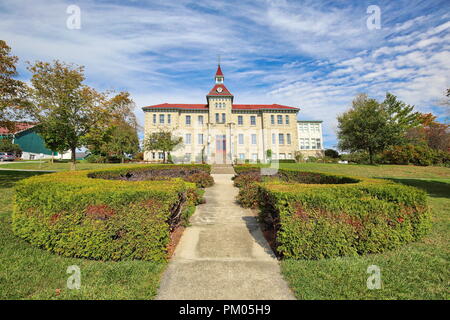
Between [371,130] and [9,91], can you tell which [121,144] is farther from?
[371,130]

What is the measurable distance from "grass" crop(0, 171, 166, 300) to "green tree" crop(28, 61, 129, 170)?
41.5 feet

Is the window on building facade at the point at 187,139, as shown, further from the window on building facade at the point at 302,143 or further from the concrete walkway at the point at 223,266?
the concrete walkway at the point at 223,266

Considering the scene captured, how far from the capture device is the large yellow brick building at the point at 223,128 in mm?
33531

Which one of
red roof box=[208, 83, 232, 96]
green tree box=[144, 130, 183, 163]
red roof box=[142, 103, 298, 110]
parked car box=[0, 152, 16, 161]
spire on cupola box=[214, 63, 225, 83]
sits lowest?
parked car box=[0, 152, 16, 161]

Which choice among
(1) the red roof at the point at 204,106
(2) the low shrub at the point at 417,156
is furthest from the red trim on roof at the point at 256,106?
(2) the low shrub at the point at 417,156

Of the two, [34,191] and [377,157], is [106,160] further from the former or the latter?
[377,157]

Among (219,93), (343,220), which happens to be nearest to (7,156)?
(219,93)

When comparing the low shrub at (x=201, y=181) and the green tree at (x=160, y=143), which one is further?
the green tree at (x=160, y=143)

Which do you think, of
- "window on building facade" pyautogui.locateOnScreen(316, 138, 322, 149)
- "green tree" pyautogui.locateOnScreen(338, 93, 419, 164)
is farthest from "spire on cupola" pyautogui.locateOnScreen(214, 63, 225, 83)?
"window on building facade" pyautogui.locateOnScreen(316, 138, 322, 149)

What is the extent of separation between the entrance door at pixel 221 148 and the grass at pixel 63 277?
95.9 ft

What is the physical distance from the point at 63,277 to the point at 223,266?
272 cm

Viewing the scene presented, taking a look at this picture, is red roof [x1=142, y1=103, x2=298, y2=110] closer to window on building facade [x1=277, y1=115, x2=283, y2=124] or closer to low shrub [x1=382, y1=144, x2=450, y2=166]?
window on building facade [x1=277, y1=115, x2=283, y2=124]

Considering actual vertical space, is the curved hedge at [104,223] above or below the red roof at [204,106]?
below

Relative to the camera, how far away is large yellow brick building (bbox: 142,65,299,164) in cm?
3353
